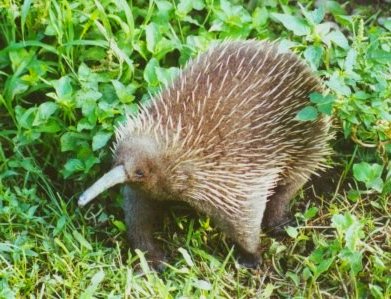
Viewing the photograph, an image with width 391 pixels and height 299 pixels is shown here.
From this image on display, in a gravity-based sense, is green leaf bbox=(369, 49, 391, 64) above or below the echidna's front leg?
above

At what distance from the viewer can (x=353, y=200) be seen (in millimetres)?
3875

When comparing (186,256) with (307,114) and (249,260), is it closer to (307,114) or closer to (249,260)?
(249,260)

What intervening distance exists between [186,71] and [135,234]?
729mm

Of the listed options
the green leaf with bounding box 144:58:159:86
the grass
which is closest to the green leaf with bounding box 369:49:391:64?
the grass

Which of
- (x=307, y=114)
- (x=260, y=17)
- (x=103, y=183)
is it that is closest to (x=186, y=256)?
(x=103, y=183)

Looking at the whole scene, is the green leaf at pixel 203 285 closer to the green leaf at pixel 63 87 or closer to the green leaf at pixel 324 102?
the green leaf at pixel 324 102

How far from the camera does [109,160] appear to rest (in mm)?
3848

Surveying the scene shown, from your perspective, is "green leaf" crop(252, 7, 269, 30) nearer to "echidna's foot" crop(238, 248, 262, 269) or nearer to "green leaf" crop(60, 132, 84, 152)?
"green leaf" crop(60, 132, 84, 152)

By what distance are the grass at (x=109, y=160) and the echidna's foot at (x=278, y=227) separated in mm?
41

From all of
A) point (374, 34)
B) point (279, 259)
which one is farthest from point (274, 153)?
point (374, 34)

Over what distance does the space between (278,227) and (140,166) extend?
2.77 feet

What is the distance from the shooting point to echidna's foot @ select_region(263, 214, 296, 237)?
152 inches

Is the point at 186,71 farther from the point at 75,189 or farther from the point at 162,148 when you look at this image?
the point at 75,189

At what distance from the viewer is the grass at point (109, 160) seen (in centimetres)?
354
